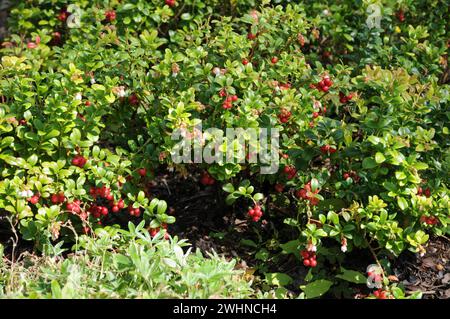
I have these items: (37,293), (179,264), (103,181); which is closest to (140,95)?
(103,181)

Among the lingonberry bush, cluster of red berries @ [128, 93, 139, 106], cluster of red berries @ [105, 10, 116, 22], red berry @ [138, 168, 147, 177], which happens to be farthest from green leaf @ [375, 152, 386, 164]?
cluster of red berries @ [105, 10, 116, 22]

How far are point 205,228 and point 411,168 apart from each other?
4.15 ft

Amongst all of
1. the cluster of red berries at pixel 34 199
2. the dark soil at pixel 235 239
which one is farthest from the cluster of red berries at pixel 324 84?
the cluster of red berries at pixel 34 199

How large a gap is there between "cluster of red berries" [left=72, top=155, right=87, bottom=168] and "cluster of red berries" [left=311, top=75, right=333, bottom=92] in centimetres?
128

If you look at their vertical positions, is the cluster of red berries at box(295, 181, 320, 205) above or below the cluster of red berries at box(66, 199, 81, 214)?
above

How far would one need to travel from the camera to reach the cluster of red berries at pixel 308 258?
3.39 m

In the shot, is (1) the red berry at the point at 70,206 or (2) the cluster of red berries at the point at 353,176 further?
(2) the cluster of red berries at the point at 353,176

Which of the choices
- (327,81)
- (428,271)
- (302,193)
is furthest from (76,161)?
(428,271)

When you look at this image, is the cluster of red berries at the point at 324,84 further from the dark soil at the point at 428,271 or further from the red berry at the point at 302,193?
the dark soil at the point at 428,271

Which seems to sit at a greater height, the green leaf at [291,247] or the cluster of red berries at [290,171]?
the cluster of red berries at [290,171]

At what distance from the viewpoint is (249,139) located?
3.49 m

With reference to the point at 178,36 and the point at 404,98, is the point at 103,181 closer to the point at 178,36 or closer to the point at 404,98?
the point at 178,36

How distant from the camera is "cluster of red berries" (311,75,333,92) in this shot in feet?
12.2

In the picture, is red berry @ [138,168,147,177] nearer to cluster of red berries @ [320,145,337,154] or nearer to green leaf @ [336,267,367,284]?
cluster of red berries @ [320,145,337,154]
